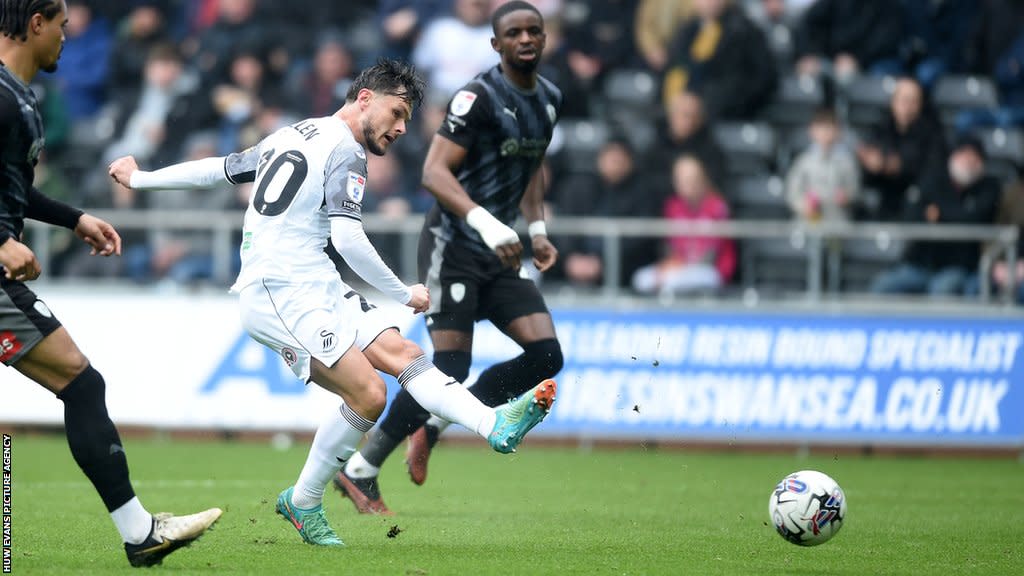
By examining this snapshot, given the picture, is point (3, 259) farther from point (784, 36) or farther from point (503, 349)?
point (784, 36)

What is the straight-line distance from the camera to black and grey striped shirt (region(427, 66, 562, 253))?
8.80 meters

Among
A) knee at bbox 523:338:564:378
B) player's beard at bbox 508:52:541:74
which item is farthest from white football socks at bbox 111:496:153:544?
player's beard at bbox 508:52:541:74

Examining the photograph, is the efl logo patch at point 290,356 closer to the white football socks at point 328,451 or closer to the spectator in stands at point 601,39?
the white football socks at point 328,451

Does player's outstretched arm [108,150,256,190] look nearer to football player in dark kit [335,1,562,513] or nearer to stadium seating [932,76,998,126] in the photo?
football player in dark kit [335,1,562,513]

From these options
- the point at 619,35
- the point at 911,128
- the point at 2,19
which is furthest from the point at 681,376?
the point at 2,19

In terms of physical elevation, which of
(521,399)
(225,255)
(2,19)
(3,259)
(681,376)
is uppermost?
(2,19)

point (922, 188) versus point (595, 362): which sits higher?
point (922, 188)

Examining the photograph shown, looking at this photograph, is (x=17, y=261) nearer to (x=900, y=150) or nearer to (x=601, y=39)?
(x=900, y=150)

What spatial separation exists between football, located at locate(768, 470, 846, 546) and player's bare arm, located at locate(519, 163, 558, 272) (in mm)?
2407

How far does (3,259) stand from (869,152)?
10.9 m

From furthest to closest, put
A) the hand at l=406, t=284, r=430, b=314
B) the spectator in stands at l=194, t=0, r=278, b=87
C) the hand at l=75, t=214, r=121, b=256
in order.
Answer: the spectator in stands at l=194, t=0, r=278, b=87 < the hand at l=406, t=284, r=430, b=314 < the hand at l=75, t=214, r=121, b=256

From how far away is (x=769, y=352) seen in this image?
14133 mm

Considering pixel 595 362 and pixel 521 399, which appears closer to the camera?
pixel 521 399

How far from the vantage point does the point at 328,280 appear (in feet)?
23.5
